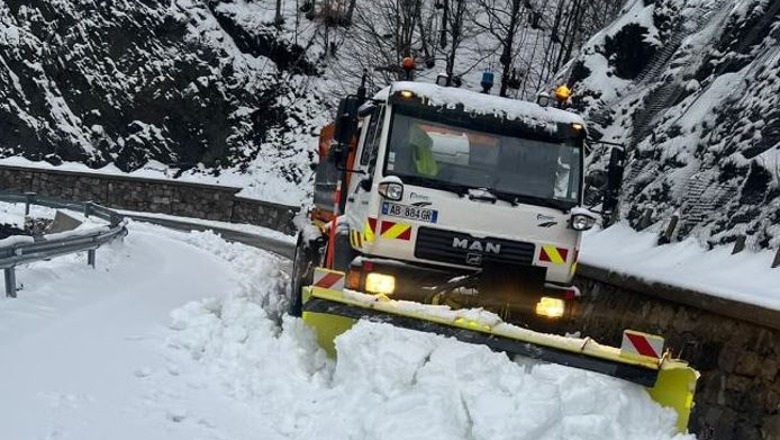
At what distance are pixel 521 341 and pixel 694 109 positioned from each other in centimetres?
701

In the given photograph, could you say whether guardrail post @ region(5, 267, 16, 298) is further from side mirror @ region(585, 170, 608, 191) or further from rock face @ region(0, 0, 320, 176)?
rock face @ region(0, 0, 320, 176)

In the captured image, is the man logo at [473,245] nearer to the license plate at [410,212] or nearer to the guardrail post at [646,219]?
the license plate at [410,212]

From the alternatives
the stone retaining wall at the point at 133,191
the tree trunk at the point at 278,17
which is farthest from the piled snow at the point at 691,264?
the tree trunk at the point at 278,17

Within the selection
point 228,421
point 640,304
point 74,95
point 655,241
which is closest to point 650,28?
point 655,241

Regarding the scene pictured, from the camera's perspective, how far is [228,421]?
4.66 m

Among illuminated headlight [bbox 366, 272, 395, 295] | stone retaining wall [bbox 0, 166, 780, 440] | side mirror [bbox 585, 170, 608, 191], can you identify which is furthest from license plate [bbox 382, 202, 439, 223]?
side mirror [bbox 585, 170, 608, 191]

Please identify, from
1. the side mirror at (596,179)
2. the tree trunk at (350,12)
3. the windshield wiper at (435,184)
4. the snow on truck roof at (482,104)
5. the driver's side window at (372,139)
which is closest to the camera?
the windshield wiper at (435,184)

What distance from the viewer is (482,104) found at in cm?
665

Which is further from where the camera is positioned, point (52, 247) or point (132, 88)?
point (132, 88)

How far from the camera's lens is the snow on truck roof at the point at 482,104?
653 centimetres

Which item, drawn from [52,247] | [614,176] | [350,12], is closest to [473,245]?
[614,176]

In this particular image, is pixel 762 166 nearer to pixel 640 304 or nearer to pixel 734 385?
pixel 640 304

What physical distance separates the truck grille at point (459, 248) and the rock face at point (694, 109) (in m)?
2.79

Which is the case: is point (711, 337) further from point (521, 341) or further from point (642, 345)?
point (521, 341)
